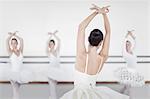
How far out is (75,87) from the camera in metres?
2.64

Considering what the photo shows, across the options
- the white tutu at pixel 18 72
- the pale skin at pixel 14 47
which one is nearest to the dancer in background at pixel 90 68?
the white tutu at pixel 18 72

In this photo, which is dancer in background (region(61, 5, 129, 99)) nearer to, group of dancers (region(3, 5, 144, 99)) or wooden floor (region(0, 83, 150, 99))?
group of dancers (region(3, 5, 144, 99))

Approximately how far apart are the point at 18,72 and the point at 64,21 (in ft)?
1.82

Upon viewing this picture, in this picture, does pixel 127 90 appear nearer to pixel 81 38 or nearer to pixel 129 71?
pixel 129 71

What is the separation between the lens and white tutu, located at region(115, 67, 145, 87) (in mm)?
2757

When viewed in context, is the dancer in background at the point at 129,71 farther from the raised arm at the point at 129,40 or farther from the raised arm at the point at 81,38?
the raised arm at the point at 81,38

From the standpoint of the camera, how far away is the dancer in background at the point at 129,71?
2760mm

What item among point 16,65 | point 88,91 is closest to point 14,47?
point 16,65

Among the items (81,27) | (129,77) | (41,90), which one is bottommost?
(41,90)

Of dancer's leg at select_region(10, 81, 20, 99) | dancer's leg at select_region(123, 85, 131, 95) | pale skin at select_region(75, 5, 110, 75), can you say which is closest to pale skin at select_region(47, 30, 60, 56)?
pale skin at select_region(75, 5, 110, 75)

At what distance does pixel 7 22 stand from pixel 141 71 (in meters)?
1.15

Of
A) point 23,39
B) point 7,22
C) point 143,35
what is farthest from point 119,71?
point 7,22

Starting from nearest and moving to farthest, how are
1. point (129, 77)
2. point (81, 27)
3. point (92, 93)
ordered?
point (92, 93)
point (81, 27)
point (129, 77)

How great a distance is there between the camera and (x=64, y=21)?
9.27ft
